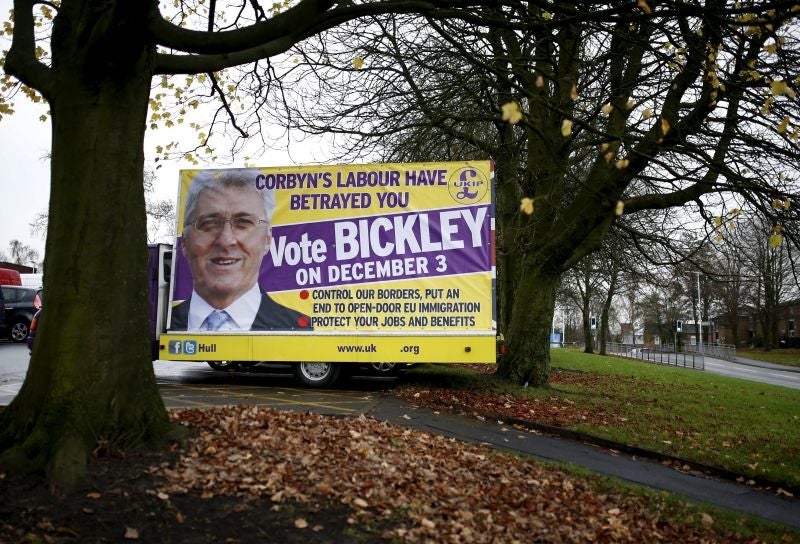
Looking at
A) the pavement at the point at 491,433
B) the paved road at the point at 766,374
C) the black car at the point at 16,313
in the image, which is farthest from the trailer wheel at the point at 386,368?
the paved road at the point at 766,374

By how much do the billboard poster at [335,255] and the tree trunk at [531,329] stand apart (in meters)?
2.04

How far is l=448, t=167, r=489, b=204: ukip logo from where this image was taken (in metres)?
10.9

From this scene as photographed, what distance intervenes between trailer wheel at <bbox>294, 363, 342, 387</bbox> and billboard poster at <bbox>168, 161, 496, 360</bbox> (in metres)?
0.67

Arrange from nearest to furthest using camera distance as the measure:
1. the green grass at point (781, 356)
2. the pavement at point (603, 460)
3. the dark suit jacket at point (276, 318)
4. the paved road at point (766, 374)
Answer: the pavement at point (603, 460) → the dark suit jacket at point (276, 318) → the paved road at point (766, 374) → the green grass at point (781, 356)

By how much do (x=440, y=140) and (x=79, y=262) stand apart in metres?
10.0

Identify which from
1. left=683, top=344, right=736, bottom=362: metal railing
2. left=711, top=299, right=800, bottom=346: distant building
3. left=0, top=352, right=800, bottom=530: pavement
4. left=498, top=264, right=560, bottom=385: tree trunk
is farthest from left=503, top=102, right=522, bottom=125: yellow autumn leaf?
left=711, top=299, right=800, bottom=346: distant building

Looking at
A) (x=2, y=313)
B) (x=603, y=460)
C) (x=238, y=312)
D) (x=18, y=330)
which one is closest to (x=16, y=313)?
(x=18, y=330)

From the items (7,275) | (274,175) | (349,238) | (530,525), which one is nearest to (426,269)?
(349,238)

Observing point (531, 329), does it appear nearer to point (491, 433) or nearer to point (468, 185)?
point (468, 185)

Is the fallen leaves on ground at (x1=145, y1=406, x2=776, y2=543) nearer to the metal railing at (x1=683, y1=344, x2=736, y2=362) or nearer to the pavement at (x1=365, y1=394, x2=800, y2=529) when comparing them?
the pavement at (x1=365, y1=394, x2=800, y2=529)

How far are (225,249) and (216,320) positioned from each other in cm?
127

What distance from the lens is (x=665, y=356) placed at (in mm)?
47188

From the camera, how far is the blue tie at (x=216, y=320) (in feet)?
36.9

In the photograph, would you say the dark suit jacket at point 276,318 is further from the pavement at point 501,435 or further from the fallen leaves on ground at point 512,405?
the fallen leaves on ground at point 512,405
